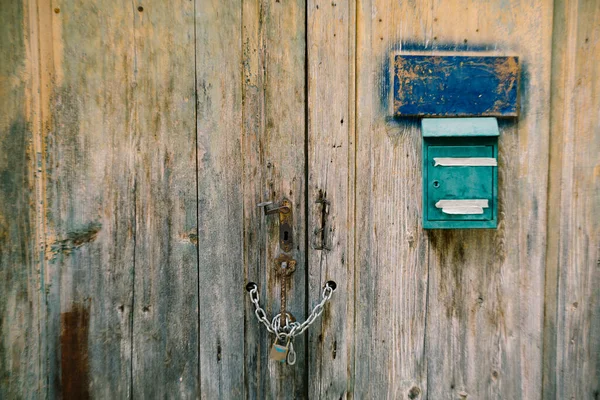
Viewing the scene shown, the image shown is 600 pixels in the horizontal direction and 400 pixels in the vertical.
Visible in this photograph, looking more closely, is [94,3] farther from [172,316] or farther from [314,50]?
[172,316]

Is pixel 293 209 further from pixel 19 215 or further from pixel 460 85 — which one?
pixel 19 215

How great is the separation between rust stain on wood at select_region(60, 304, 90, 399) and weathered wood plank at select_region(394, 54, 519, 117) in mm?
1219

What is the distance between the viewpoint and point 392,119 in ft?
3.44

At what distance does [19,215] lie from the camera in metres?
0.98

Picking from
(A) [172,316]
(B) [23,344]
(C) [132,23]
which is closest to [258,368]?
(A) [172,316]

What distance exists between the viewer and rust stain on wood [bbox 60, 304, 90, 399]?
3.32 feet

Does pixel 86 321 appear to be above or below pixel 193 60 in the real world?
below

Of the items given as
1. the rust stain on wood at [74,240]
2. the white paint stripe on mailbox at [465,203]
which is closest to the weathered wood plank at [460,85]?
the white paint stripe on mailbox at [465,203]

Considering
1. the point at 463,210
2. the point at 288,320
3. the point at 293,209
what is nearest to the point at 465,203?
the point at 463,210

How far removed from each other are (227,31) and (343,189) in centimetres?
62

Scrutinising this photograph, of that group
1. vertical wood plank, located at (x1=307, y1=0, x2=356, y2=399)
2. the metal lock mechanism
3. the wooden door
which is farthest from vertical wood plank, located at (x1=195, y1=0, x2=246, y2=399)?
vertical wood plank, located at (x1=307, y1=0, x2=356, y2=399)

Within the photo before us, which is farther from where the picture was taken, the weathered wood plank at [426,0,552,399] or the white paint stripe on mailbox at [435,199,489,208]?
the weathered wood plank at [426,0,552,399]

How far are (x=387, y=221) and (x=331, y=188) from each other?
0.70 feet

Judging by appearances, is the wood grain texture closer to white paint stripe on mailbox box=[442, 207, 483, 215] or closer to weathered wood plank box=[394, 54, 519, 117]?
weathered wood plank box=[394, 54, 519, 117]
